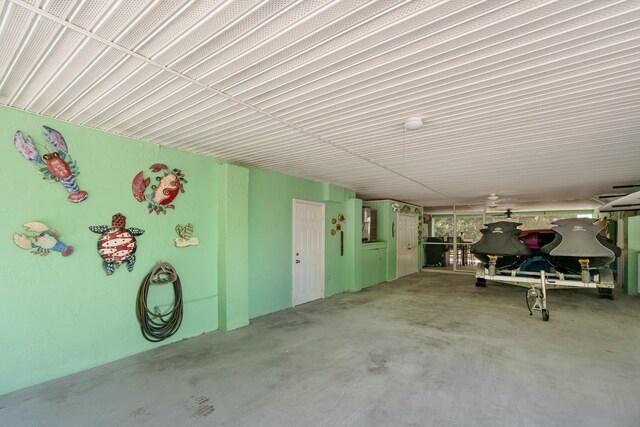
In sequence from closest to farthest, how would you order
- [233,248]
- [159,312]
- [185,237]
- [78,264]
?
[78,264], [159,312], [185,237], [233,248]

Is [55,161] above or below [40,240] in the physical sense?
above

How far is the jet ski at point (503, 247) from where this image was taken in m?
5.47

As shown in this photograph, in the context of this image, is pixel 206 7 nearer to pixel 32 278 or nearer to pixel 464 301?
pixel 32 278

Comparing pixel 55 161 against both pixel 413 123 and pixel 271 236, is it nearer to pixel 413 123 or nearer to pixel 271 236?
pixel 271 236

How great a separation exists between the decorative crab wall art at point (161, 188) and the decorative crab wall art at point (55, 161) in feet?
1.86

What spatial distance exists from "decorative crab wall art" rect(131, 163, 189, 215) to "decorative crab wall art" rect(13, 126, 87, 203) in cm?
57

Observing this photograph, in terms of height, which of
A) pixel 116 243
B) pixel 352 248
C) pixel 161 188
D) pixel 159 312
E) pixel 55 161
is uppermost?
pixel 55 161

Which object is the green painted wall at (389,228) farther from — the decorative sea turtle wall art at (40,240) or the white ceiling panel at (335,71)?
the decorative sea turtle wall art at (40,240)

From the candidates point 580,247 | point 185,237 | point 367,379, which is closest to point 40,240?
point 185,237

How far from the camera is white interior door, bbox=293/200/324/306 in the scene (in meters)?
6.15

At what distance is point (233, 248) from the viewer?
464 cm

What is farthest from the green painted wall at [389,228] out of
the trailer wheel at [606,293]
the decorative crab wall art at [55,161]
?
the decorative crab wall art at [55,161]

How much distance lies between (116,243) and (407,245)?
9.00 meters

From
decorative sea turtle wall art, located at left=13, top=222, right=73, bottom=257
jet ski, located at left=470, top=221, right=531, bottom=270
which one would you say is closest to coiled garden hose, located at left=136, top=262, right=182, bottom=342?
decorative sea turtle wall art, located at left=13, top=222, right=73, bottom=257
